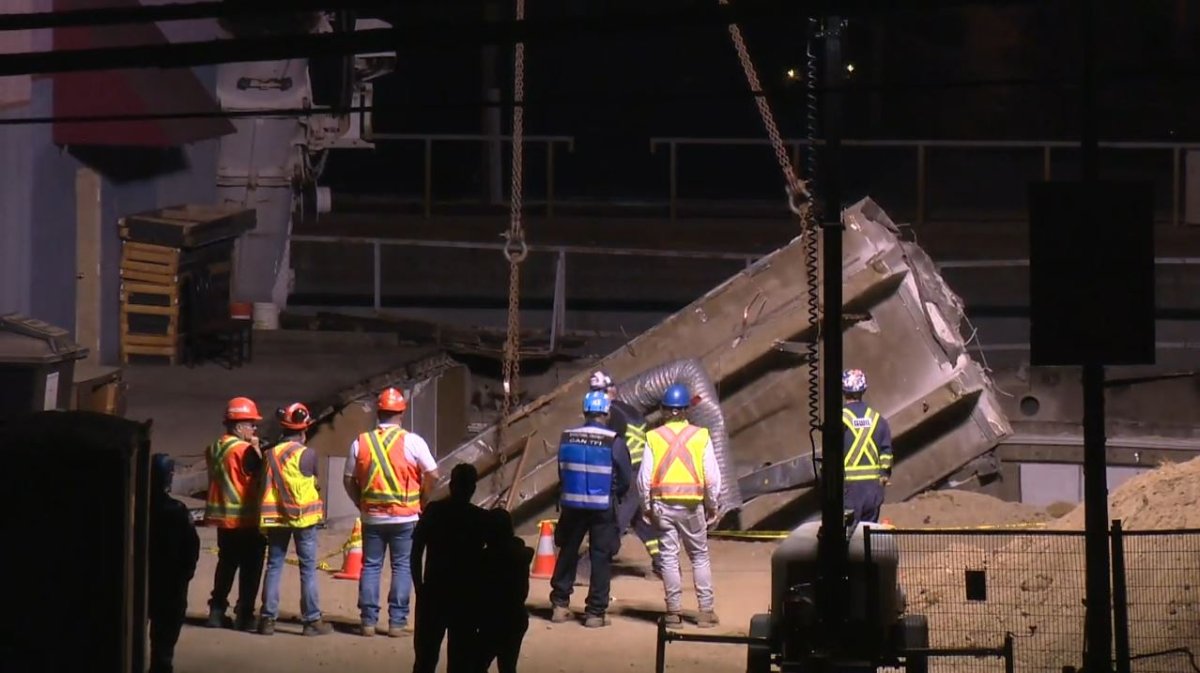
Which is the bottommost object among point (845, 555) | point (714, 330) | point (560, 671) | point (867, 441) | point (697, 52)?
point (560, 671)

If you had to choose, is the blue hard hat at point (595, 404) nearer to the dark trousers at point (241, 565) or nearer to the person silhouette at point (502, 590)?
the dark trousers at point (241, 565)

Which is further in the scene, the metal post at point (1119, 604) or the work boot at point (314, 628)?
the work boot at point (314, 628)

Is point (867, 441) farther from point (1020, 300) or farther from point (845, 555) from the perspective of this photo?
point (1020, 300)

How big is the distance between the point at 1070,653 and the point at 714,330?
237 inches

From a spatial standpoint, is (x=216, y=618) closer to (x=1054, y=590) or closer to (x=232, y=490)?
(x=232, y=490)

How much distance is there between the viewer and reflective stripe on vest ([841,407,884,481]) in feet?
46.3

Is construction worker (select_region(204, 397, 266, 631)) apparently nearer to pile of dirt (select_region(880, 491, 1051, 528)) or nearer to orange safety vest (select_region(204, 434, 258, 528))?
orange safety vest (select_region(204, 434, 258, 528))

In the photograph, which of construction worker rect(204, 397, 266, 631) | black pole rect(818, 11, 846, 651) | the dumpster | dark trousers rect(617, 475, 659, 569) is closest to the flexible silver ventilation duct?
dark trousers rect(617, 475, 659, 569)

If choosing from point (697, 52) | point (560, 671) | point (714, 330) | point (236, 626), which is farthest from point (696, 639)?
point (697, 52)

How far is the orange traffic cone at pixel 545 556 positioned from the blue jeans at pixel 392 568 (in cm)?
226

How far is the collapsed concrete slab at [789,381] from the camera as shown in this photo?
53.3ft

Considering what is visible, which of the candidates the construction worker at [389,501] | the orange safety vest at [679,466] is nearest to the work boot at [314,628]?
the construction worker at [389,501]

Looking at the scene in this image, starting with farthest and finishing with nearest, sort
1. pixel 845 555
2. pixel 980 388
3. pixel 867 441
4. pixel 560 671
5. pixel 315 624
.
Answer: pixel 980 388, pixel 867 441, pixel 315 624, pixel 560 671, pixel 845 555

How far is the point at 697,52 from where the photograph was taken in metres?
36.4
